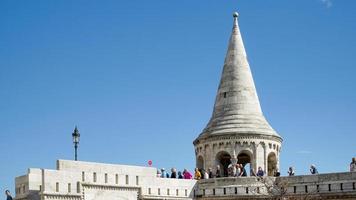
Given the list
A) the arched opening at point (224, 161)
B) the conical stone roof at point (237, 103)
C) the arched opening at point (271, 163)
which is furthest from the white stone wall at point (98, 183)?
the arched opening at point (271, 163)

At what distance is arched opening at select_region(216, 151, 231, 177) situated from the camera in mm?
41250

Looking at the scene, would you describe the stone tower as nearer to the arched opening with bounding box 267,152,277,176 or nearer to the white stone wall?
the arched opening with bounding box 267,152,277,176

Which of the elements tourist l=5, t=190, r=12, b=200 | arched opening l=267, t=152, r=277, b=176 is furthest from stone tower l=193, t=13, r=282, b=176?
tourist l=5, t=190, r=12, b=200

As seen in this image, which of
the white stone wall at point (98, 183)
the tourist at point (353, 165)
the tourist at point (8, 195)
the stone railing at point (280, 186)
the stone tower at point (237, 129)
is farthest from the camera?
the stone tower at point (237, 129)

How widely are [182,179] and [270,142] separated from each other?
5864 mm

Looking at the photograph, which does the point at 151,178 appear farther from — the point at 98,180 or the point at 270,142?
the point at 270,142

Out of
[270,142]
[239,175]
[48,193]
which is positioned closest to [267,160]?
[270,142]

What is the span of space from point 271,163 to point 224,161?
2.32 m

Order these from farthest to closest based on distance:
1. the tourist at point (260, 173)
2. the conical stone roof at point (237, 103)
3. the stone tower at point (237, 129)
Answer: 1. the conical stone roof at point (237, 103)
2. the stone tower at point (237, 129)
3. the tourist at point (260, 173)

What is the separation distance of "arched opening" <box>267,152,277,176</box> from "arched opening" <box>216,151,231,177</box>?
197cm

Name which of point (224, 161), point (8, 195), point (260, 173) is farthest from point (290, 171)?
point (8, 195)

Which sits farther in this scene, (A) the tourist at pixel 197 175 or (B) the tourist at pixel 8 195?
(A) the tourist at pixel 197 175

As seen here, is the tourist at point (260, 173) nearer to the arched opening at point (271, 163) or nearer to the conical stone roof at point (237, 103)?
the conical stone roof at point (237, 103)

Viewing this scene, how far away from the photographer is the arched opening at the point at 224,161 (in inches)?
1624
